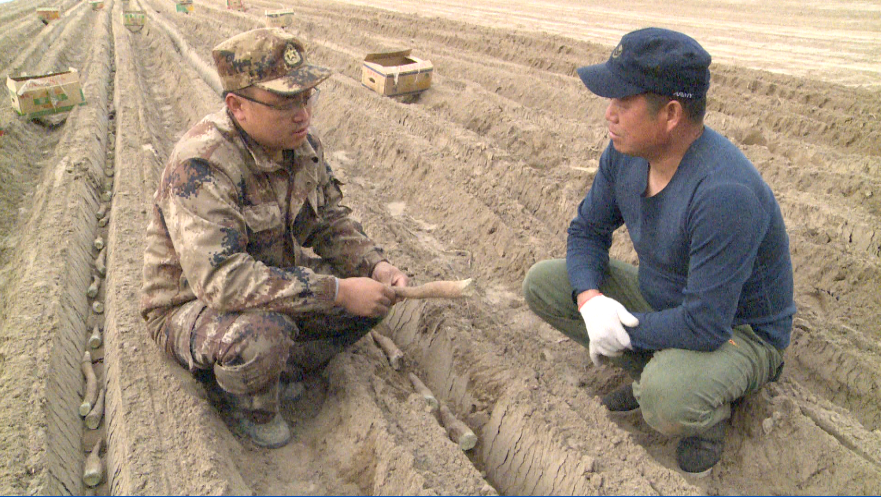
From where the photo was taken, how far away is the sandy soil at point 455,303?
224 centimetres

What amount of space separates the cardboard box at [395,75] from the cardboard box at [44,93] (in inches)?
144

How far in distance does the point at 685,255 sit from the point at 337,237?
61.5 inches

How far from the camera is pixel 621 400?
2.67 meters

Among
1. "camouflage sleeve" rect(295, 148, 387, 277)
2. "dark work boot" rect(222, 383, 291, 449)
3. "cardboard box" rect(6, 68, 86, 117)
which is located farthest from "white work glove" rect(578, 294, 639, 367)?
"cardboard box" rect(6, 68, 86, 117)

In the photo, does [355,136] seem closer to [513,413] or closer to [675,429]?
[513,413]

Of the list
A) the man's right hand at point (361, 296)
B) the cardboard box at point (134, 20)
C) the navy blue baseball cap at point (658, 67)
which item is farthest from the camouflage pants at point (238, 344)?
the cardboard box at point (134, 20)

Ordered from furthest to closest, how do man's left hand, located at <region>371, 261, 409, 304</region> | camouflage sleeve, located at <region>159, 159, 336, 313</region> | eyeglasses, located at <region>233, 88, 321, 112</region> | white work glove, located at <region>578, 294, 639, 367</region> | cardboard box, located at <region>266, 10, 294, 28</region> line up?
cardboard box, located at <region>266, 10, 294, 28</region>, man's left hand, located at <region>371, 261, 409, 304</region>, white work glove, located at <region>578, 294, 639, 367</region>, eyeglasses, located at <region>233, 88, 321, 112</region>, camouflage sleeve, located at <region>159, 159, 336, 313</region>

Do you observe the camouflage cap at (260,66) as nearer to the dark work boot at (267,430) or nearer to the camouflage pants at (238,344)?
the camouflage pants at (238,344)

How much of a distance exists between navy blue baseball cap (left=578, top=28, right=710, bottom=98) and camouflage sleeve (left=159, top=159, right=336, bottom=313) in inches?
57.0

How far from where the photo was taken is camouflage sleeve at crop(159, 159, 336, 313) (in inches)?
80.4

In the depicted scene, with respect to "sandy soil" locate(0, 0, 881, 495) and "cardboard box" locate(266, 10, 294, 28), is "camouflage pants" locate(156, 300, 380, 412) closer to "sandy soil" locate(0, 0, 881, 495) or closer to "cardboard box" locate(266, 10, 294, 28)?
"sandy soil" locate(0, 0, 881, 495)

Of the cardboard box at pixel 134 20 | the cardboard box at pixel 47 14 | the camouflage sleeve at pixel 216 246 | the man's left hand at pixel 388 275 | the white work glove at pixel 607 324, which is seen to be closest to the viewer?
the camouflage sleeve at pixel 216 246

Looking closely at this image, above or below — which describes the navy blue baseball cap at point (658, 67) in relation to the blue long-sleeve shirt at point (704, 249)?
above

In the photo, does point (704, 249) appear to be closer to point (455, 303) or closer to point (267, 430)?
point (455, 303)
